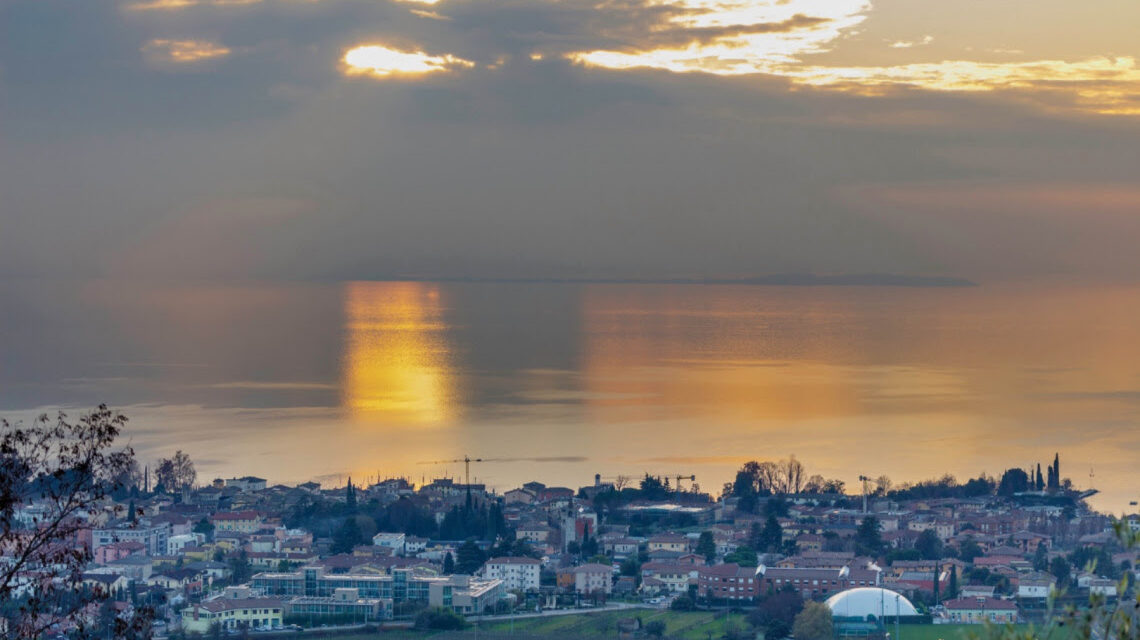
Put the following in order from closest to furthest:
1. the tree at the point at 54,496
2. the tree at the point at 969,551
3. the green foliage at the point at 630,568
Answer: the tree at the point at 54,496 < the green foliage at the point at 630,568 < the tree at the point at 969,551

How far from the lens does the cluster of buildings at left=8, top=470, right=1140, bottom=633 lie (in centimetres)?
1255

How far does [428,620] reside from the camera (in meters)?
11.9

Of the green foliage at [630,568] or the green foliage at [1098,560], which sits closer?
the green foliage at [1098,560]

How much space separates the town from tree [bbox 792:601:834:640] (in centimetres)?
16

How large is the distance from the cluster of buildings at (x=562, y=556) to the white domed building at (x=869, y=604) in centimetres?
4

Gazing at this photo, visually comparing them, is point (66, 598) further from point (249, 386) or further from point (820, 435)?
point (249, 386)

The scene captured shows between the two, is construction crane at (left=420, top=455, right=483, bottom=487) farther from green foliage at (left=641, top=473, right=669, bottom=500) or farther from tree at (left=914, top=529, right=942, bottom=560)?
tree at (left=914, top=529, right=942, bottom=560)

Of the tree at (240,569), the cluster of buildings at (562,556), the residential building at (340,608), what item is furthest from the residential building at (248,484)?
the residential building at (340,608)

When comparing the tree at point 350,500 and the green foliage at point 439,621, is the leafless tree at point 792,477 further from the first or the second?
the green foliage at point 439,621

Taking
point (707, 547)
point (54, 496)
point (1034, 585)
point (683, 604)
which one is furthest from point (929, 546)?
point (54, 496)

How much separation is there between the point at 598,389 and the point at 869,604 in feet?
53.1

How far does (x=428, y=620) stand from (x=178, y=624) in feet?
6.94

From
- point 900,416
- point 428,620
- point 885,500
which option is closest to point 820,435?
point 900,416

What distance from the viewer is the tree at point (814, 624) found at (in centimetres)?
1105
